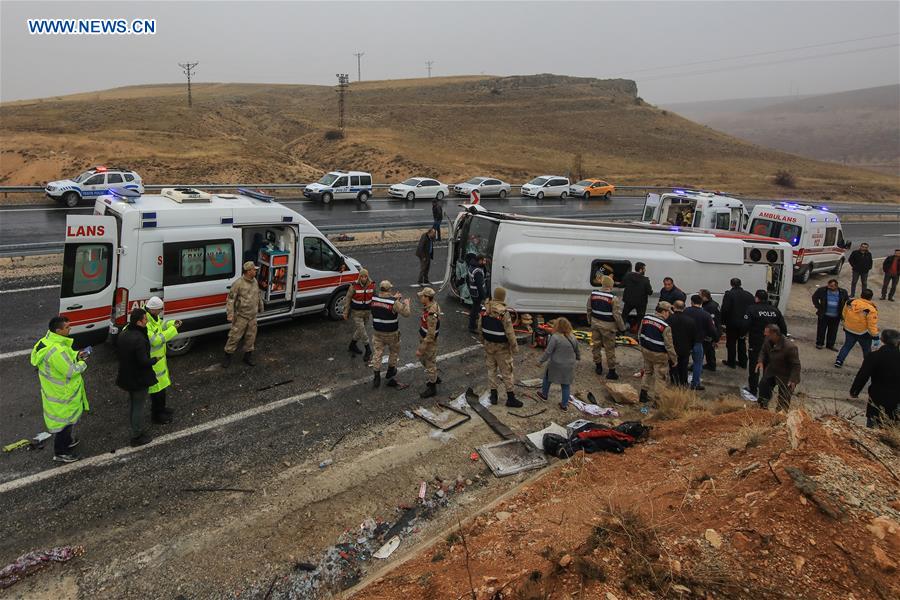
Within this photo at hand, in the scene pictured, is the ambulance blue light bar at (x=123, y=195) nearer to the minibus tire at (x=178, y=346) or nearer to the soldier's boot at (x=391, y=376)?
the minibus tire at (x=178, y=346)

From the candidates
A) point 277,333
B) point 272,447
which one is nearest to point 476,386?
point 272,447

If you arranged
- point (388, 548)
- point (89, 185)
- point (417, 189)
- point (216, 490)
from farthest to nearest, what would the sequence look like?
point (417, 189)
point (89, 185)
point (216, 490)
point (388, 548)

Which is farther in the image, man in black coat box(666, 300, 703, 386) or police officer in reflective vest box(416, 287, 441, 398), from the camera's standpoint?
man in black coat box(666, 300, 703, 386)

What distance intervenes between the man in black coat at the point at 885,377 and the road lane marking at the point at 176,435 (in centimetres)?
→ 643

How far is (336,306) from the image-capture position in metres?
10.9

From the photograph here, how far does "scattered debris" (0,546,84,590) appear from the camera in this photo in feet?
14.5

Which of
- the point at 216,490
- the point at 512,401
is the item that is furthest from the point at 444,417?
the point at 216,490

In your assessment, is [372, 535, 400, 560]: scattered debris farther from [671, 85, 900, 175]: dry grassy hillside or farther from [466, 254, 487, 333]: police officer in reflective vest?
[671, 85, 900, 175]: dry grassy hillside

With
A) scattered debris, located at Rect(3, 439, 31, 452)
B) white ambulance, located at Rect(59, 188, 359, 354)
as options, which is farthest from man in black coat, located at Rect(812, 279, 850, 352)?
scattered debris, located at Rect(3, 439, 31, 452)

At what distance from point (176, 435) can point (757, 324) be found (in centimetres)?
900

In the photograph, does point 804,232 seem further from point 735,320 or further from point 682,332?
point 682,332

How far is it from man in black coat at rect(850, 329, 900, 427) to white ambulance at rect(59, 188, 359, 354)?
28.5ft

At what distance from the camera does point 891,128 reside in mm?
153625

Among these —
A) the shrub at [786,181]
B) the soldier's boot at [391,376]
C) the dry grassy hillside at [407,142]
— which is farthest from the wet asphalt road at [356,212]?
the shrub at [786,181]
